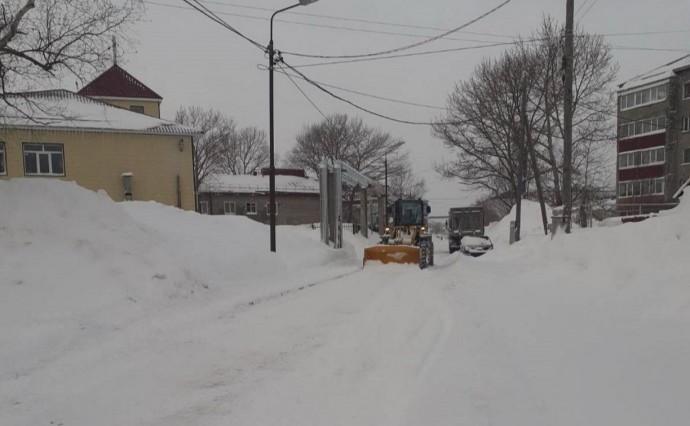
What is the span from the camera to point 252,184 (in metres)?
56.1

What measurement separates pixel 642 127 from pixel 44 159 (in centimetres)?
4871

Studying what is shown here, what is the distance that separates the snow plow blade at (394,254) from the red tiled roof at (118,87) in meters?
29.3

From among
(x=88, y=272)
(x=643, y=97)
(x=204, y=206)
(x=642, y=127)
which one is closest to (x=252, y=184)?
(x=204, y=206)

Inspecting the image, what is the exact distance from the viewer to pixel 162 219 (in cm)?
1822

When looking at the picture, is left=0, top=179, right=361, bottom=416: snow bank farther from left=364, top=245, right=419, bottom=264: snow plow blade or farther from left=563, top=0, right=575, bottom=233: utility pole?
left=563, top=0, right=575, bottom=233: utility pole

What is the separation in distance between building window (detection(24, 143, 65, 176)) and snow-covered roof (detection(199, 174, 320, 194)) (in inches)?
1053

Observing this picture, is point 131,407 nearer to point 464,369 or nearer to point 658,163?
point 464,369

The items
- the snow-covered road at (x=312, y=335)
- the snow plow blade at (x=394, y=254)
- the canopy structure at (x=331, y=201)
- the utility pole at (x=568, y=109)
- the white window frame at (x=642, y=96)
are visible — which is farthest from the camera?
the white window frame at (x=642, y=96)

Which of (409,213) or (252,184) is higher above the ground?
(252,184)

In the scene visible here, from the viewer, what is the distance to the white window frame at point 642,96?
140 ft

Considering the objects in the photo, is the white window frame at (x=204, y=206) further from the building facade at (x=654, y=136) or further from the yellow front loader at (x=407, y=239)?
the building facade at (x=654, y=136)

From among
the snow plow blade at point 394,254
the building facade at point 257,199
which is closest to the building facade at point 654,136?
the snow plow blade at point 394,254

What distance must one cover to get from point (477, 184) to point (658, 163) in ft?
56.4

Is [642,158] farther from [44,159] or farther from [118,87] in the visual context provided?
[44,159]
